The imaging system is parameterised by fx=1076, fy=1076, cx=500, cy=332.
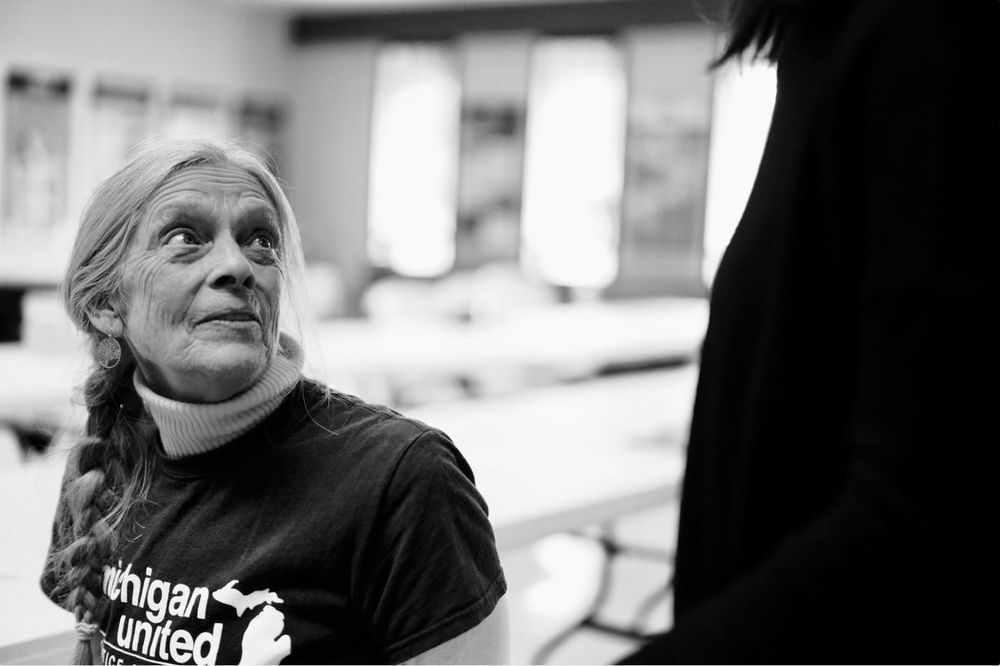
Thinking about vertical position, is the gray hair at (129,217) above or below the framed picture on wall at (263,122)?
below

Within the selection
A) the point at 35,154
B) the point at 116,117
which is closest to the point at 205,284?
the point at 35,154

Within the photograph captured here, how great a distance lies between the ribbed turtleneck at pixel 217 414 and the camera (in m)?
1.16

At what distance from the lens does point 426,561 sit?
1043 millimetres

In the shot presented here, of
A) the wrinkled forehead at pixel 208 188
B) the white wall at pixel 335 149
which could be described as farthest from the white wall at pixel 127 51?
the wrinkled forehead at pixel 208 188

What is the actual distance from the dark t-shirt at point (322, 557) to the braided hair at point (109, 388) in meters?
0.09

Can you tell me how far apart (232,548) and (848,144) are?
787mm

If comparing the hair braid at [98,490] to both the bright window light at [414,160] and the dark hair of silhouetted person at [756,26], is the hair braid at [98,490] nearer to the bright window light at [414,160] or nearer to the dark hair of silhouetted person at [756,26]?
the dark hair of silhouetted person at [756,26]

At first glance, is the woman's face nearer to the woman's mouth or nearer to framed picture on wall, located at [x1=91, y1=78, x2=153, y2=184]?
the woman's mouth

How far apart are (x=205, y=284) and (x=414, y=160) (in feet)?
31.1

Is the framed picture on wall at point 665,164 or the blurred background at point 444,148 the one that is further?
the framed picture on wall at point 665,164

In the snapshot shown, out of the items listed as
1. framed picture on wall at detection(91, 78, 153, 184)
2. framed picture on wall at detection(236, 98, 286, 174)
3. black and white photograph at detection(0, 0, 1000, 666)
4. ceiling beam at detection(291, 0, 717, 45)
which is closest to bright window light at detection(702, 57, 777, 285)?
ceiling beam at detection(291, 0, 717, 45)

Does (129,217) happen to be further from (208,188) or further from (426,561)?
(426,561)

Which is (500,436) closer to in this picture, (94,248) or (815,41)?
(94,248)

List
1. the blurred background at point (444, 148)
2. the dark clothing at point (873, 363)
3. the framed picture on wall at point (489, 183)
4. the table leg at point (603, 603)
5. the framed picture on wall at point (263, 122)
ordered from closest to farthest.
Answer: the dark clothing at point (873, 363) < the table leg at point (603, 603) < the blurred background at point (444, 148) < the framed picture on wall at point (489, 183) < the framed picture on wall at point (263, 122)
